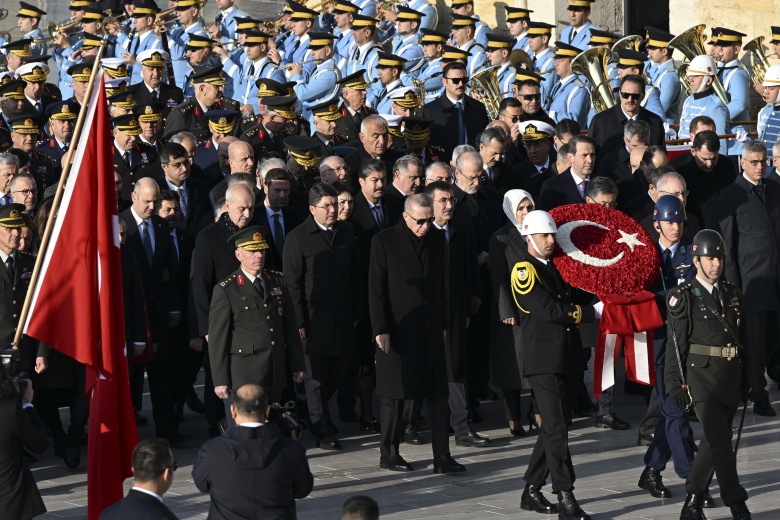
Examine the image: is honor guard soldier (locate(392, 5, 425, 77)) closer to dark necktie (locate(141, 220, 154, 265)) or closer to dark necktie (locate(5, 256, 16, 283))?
dark necktie (locate(141, 220, 154, 265))

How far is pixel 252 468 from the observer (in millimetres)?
7793

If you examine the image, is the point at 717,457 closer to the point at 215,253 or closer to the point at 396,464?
the point at 396,464

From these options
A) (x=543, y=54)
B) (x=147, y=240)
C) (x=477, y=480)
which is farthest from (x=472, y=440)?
(x=543, y=54)

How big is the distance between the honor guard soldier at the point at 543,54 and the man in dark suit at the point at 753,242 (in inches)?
227

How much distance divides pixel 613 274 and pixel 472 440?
79.8 inches

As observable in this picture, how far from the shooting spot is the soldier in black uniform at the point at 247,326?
10.8 meters

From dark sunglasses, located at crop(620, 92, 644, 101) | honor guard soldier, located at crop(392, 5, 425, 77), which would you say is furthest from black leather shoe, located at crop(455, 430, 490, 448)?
honor guard soldier, located at crop(392, 5, 425, 77)

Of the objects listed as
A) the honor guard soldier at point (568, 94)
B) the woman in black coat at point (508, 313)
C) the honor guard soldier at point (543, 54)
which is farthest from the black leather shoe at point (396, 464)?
the honor guard soldier at point (543, 54)

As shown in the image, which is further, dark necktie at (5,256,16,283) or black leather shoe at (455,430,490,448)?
black leather shoe at (455,430,490,448)

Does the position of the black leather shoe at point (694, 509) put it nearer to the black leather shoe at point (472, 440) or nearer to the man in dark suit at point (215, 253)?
the black leather shoe at point (472, 440)

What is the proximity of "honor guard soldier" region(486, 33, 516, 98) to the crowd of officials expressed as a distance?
0.83 meters

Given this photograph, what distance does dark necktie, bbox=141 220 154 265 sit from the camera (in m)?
12.5

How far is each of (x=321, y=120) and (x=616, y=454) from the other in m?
4.51

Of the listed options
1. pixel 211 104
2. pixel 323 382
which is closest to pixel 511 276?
pixel 323 382
